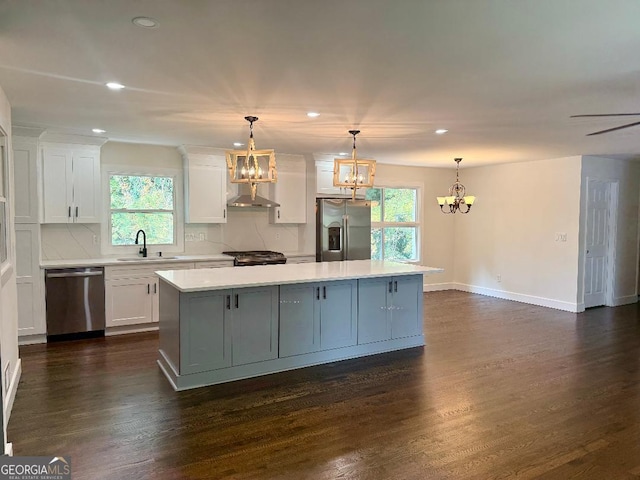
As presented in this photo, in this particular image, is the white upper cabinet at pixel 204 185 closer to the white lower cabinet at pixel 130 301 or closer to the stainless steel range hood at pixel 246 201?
the stainless steel range hood at pixel 246 201

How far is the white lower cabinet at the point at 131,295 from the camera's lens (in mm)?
5059

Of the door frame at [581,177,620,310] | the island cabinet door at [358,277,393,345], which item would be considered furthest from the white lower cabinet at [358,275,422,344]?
the door frame at [581,177,620,310]

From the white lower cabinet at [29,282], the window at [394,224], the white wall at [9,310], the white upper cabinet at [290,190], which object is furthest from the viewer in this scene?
the window at [394,224]

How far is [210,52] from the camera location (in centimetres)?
A: 241

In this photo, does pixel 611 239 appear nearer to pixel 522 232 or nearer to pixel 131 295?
pixel 522 232

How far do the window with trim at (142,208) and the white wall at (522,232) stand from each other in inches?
210

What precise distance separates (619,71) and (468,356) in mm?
2820

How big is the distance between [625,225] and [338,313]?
18.3 ft

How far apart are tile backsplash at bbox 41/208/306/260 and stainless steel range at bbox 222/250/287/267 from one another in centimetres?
25

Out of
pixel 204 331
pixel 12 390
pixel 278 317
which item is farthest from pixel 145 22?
pixel 12 390

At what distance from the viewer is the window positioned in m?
7.70

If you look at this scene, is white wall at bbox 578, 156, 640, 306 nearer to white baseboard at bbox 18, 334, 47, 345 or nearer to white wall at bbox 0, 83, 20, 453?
white wall at bbox 0, 83, 20, 453

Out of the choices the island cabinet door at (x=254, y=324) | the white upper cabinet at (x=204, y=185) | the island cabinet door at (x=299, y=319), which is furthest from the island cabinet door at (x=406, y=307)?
the white upper cabinet at (x=204, y=185)

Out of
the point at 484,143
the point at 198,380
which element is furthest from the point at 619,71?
the point at 198,380
